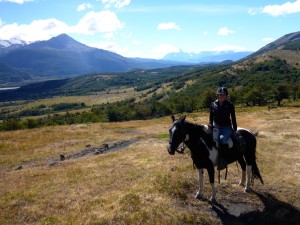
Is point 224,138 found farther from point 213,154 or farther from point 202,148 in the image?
point 202,148

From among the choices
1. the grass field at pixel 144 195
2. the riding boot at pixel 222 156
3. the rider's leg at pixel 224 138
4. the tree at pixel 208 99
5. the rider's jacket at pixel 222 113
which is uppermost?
the rider's jacket at pixel 222 113

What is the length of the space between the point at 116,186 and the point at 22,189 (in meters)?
5.54

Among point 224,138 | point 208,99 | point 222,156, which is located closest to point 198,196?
point 222,156

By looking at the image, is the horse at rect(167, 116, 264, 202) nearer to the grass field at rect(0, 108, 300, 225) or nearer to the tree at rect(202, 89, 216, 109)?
the grass field at rect(0, 108, 300, 225)

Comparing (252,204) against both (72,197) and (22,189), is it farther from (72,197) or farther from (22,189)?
(22,189)

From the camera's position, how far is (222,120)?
14.9m

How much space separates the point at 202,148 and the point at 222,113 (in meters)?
1.83

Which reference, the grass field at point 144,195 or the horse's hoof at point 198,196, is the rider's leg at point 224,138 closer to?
the horse's hoof at point 198,196

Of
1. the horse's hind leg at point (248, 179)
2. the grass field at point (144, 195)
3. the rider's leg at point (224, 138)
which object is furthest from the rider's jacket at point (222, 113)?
the grass field at point (144, 195)

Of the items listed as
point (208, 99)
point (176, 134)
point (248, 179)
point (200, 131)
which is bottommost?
point (208, 99)

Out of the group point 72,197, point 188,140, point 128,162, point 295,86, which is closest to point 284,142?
point 128,162

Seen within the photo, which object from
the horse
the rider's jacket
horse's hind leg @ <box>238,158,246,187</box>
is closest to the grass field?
horse's hind leg @ <box>238,158,246,187</box>

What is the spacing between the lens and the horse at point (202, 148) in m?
13.8

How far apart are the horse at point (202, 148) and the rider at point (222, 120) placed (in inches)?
14.7
